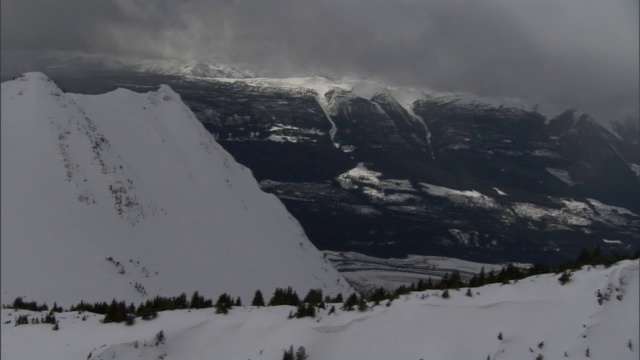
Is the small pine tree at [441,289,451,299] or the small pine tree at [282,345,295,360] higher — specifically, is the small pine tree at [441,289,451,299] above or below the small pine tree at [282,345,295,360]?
above

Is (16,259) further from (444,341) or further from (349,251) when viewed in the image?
(349,251)

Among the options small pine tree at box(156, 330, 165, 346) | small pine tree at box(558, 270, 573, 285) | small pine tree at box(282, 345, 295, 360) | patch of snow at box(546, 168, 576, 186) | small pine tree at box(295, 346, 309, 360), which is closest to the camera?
small pine tree at box(282, 345, 295, 360)

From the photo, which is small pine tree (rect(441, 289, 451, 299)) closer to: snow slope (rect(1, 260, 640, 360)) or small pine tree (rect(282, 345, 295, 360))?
snow slope (rect(1, 260, 640, 360))

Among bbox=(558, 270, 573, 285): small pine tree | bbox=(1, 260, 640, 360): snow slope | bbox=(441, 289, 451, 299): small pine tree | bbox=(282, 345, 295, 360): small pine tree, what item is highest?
bbox=(558, 270, 573, 285): small pine tree

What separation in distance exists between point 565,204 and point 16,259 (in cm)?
14879

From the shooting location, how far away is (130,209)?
5350 centimetres

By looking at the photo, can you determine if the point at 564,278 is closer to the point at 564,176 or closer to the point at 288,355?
the point at 288,355

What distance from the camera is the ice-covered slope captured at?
3653 cm

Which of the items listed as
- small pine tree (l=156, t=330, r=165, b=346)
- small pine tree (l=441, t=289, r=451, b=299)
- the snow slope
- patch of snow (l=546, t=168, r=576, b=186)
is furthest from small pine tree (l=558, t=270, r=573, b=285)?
patch of snow (l=546, t=168, r=576, b=186)

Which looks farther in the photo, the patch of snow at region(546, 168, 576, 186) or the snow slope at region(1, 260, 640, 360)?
the patch of snow at region(546, 168, 576, 186)

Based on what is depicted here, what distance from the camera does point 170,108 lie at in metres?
90.9

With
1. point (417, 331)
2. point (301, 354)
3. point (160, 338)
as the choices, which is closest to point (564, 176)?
point (417, 331)

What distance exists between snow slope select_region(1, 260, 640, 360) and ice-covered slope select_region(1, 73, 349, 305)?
14097 mm

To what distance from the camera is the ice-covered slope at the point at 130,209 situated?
3653 centimetres
